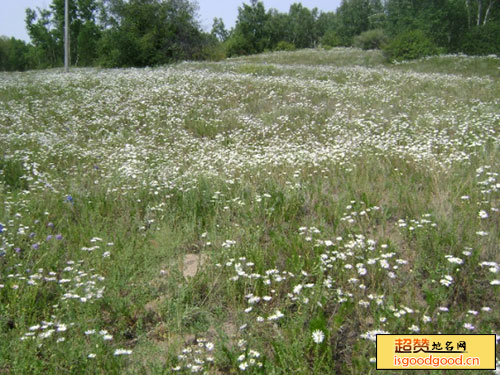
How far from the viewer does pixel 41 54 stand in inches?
2393

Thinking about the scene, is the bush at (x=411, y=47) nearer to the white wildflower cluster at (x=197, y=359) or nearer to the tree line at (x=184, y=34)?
the tree line at (x=184, y=34)

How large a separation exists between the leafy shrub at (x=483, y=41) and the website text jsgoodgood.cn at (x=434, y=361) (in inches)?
1355

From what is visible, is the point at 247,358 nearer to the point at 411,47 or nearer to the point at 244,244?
the point at 244,244

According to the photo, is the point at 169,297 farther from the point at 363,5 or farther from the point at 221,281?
the point at 363,5

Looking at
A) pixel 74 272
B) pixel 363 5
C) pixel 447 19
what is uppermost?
pixel 363 5

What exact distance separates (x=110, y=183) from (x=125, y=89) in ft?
28.1

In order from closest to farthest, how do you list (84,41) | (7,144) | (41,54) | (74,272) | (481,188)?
(74,272), (481,188), (7,144), (84,41), (41,54)

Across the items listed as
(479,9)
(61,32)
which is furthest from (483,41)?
(61,32)

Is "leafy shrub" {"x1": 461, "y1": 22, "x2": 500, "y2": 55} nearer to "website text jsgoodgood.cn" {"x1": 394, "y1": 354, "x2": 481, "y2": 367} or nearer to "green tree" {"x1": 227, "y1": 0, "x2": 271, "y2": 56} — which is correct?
"website text jsgoodgood.cn" {"x1": 394, "y1": 354, "x2": 481, "y2": 367}

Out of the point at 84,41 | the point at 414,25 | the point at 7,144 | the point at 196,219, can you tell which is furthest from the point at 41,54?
the point at 196,219

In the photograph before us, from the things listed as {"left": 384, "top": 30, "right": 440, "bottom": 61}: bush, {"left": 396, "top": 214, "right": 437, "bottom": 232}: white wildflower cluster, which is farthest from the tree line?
{"left": 396, "top": 214, "right": 437, "bottom": 232}: white wildflower cluster
